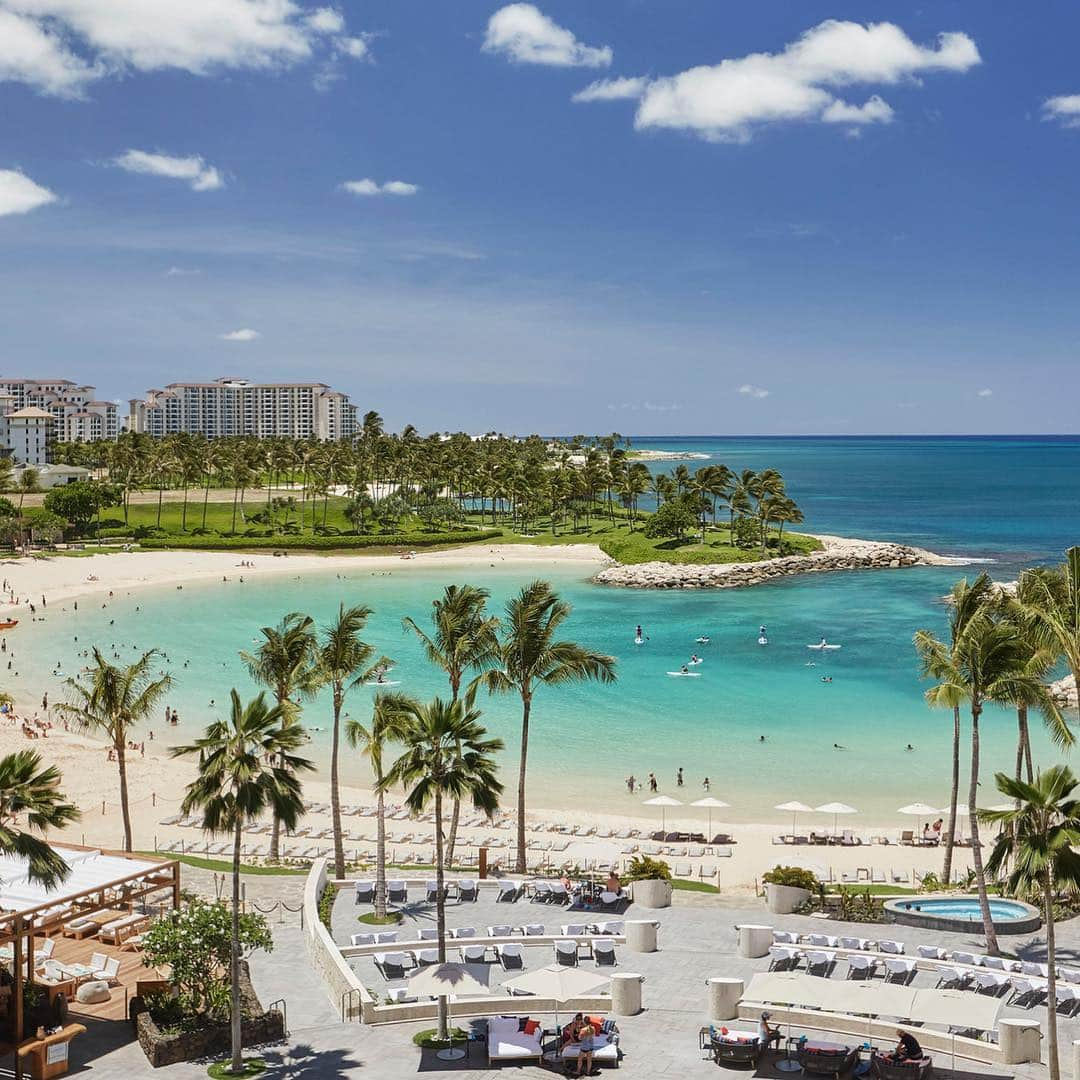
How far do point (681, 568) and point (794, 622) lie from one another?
23.9m

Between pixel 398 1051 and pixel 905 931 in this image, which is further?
pixel 905 931

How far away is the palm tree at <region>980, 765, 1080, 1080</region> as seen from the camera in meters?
16.2

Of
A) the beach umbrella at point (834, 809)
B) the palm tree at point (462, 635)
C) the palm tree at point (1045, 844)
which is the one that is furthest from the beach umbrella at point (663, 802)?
the palm tree at point (1045, 844)

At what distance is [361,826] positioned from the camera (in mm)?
39281

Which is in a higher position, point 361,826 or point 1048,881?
point 1048,881

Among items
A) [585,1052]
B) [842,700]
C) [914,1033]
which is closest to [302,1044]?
[585,1052]

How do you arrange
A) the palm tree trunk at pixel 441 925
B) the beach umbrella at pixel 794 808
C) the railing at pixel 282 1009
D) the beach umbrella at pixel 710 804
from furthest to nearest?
the beach umbrella at pixel 710 804 < the beach umbrella at pixel 794 808 < the railing at pixel 282 1009 < the palm tree trunk at pixel 441 925

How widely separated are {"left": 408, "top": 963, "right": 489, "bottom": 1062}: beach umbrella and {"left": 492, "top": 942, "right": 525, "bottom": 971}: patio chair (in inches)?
124

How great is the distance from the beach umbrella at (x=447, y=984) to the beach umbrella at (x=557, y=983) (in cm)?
59

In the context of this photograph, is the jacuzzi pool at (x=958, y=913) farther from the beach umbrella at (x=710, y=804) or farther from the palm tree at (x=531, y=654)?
the beach umbrella at (x=710, y=804)

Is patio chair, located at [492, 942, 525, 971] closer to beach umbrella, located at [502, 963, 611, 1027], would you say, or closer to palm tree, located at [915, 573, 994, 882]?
beach umbrella, located at [502, 963, 611, 1027]

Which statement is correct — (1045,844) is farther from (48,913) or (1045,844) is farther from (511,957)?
(48,913)

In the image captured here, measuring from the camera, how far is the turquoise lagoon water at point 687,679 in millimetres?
44312

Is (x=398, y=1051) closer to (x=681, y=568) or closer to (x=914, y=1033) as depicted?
(x=914, y=1033)
